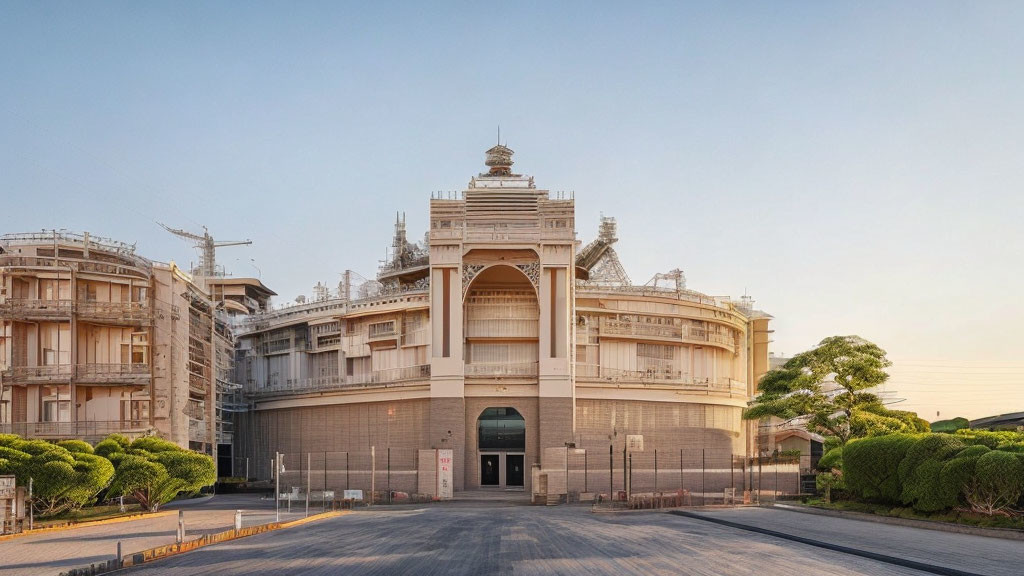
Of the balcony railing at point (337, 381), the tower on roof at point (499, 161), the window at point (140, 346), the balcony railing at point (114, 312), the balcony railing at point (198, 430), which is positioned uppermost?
the tower on roof at point (499, 161)

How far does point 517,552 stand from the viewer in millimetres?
35938

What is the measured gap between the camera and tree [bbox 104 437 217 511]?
5334cm

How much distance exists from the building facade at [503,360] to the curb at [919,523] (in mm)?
25232

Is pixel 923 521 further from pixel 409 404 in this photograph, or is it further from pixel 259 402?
pixel 259 402

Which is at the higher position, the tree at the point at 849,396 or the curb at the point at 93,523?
the tree at the point at 849,396

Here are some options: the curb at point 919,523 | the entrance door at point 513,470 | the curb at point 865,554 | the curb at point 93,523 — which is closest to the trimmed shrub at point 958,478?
the curb at point 919,523

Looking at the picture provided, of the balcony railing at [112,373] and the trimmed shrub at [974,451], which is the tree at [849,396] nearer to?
the trimmed shrub at [974,451]

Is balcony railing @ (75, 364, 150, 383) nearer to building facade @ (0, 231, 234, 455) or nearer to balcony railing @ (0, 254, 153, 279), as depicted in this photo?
building facade @ (0, 231, 234, 455)

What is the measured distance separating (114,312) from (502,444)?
31.0 m

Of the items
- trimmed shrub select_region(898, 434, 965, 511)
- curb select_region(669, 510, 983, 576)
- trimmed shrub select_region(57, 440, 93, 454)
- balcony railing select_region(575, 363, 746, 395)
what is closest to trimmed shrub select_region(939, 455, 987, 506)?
trimmed shrub select_region(898, 434, 965, 511)

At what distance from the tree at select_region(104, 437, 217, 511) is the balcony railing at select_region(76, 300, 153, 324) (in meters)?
14.3

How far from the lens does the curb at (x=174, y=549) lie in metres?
31.5

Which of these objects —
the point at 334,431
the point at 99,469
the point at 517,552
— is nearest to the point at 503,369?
the point at 334,431

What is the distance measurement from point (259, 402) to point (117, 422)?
26.8 meters
